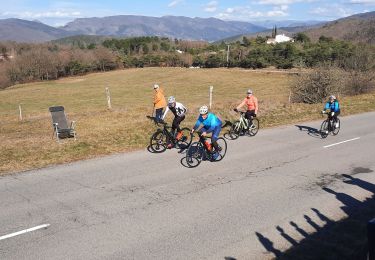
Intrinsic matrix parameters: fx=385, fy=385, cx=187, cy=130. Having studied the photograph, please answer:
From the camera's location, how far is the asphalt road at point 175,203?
21.7 feet

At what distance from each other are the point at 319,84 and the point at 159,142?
18.0 meters

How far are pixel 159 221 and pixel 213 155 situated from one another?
15.0 feet

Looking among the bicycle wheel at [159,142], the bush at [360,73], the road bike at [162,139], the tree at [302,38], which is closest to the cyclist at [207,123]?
the road bike at [162,139]

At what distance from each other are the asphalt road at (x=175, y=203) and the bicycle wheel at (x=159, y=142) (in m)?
0.44

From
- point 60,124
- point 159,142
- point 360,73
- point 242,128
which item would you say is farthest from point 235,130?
point 360,73

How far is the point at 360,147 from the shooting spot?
14.1m

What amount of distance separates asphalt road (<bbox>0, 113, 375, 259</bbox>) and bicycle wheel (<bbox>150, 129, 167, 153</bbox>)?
1.46ft

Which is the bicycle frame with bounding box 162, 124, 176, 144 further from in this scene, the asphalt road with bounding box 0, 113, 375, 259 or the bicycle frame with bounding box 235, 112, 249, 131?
the bicycle frame with bounding box 235, 112, 249, 131

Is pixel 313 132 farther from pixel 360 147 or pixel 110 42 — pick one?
pixel 110 42

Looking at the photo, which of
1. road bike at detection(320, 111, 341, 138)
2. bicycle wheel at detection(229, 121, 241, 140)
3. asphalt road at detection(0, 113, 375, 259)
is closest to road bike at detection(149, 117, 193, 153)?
asphalt road at detection(0, 113, 375, 259)

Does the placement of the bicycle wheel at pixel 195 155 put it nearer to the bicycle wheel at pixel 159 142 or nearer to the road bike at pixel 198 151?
the road bike at pixel 198 151

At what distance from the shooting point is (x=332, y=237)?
6.90 meters

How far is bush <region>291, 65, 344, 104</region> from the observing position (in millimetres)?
26953

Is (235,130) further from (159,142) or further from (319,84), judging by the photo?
(319,84)
